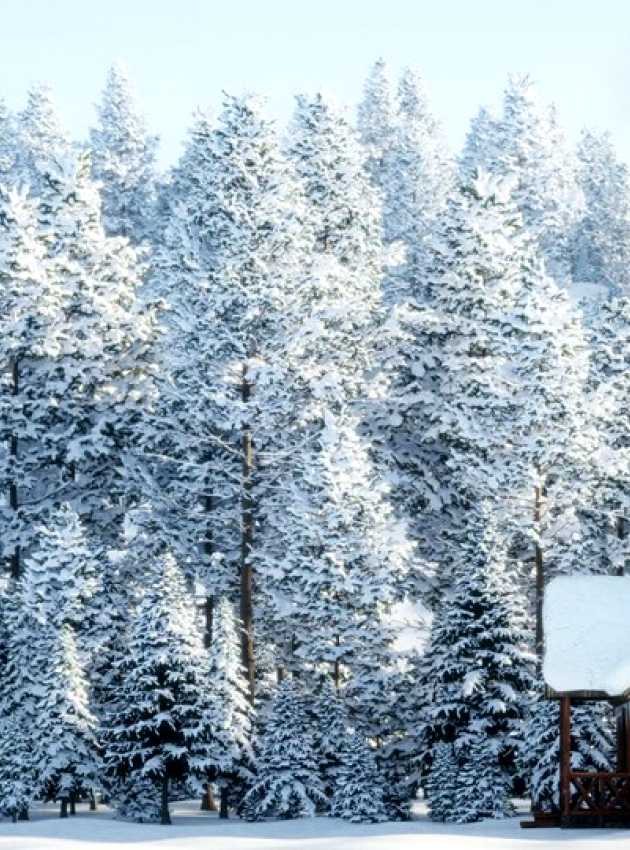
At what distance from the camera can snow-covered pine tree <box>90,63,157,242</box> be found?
86.6 m

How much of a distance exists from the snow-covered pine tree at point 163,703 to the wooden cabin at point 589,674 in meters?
10.7

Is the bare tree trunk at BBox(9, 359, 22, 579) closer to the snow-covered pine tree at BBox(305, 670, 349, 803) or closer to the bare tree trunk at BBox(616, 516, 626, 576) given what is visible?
the snow-covered pine tree at BBox(305, 670, 349, 803)

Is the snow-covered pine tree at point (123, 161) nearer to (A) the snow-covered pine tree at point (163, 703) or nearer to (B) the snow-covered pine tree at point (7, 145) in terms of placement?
(B) the snow-covered pine tree at point (7, 145)

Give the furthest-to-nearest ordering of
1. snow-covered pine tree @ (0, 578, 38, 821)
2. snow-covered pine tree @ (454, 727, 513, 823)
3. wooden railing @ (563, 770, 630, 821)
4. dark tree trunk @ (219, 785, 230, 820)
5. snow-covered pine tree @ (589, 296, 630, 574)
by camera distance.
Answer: snow-covered pine tree @ (589, 296, 630, 574) < dark tree trunk @ (219, 785, 230, 820) < snow-covered pine tree @ (0, 578, 38, 821) < snow-covered pine tree @ (454, 727, 513, 823) < wooden railing @ (563, 770, 630, 821)

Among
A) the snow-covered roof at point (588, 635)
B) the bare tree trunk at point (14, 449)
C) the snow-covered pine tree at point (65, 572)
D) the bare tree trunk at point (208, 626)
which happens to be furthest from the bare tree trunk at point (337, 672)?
the bare tree trunk at point (14, 449)

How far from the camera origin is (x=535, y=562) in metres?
40.4

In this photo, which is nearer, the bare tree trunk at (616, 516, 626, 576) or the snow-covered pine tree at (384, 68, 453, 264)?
the bare tree trunk at (616, 516, 626, 576)

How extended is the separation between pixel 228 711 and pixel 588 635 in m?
11.6

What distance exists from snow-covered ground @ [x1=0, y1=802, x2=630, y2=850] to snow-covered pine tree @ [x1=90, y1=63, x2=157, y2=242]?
5471cm

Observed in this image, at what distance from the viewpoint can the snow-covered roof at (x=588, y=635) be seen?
26.5m

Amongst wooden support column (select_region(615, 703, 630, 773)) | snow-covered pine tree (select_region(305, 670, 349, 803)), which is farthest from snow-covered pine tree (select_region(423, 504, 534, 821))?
wooden support column (select_region(615, 703, 630, 773))

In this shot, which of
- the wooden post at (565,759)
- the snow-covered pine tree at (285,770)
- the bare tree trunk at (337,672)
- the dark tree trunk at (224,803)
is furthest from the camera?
the bare tree trunk at (337,672)

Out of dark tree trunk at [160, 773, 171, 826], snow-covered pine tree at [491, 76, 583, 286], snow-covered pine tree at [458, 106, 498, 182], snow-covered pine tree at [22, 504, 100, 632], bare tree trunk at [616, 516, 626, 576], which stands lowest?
dark tree trunk at [160, 773, 171, 826]

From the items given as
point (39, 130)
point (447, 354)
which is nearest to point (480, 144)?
point (39, 130)
